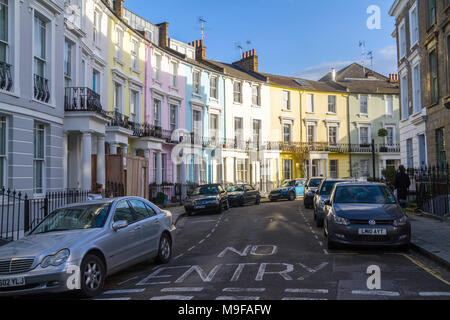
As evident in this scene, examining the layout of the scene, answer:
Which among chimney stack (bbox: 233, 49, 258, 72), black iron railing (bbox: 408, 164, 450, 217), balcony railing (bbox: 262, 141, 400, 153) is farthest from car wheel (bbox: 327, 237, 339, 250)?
chimney stack (bbox: 233, 49, 258, 72)

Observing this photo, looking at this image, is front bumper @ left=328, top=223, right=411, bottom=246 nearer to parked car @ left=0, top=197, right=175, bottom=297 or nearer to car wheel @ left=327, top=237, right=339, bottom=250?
car wheel @ left=327, top=237, right=339, bottom=250

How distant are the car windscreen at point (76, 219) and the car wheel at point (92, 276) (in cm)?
83

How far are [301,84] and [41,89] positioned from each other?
109ft

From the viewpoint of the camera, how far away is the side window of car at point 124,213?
8453mm

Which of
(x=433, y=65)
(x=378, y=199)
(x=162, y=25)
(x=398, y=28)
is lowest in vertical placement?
(x=378, y=199)

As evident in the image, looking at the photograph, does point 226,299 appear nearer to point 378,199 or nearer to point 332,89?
point 378,199

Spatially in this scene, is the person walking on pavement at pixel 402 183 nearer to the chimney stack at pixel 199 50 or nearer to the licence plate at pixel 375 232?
the licence plate at pixel 375 232

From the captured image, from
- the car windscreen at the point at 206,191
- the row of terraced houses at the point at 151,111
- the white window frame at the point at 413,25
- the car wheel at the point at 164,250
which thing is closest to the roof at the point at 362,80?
the row of terraced houses at the point at 151,111

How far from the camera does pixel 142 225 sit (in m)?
8.85

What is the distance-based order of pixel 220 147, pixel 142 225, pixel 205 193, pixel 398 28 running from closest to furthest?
1. pixel 142 225
2. pixel 205 193
3. pixel 398 28
4. pixel 220 147

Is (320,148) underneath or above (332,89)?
underneath

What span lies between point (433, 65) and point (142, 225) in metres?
16.5
